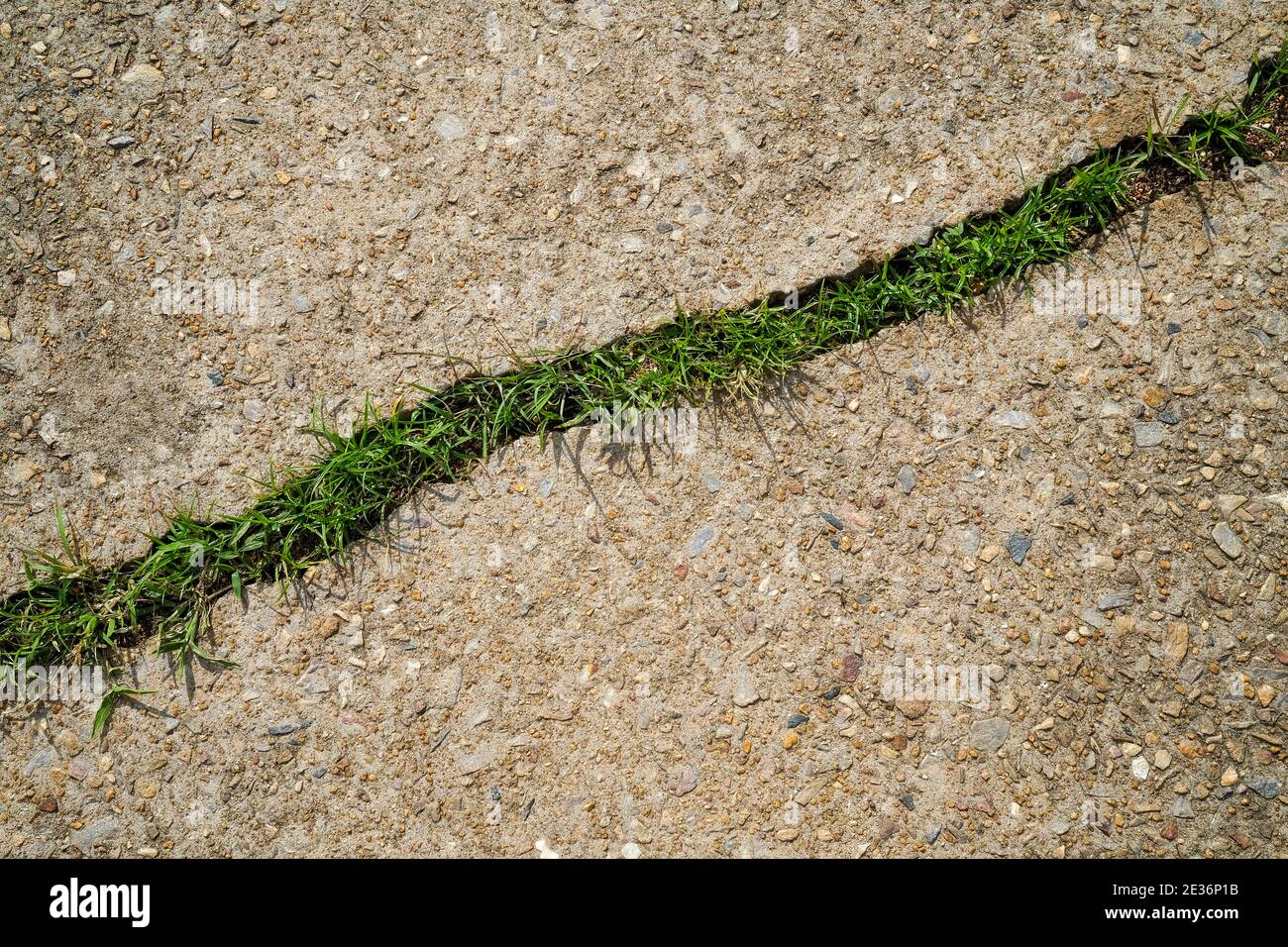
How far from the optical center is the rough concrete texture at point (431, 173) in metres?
2.51

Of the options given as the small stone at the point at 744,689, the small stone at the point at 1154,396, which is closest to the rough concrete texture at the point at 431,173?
the small stone at the point at 1154,396

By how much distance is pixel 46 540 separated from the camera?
248cm

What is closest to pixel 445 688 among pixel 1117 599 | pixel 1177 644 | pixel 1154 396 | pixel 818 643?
pixel 818 643

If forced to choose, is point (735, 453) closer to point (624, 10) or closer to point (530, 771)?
point (530, 771)

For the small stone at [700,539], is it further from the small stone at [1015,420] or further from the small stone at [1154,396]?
the small stone at [1154,396]

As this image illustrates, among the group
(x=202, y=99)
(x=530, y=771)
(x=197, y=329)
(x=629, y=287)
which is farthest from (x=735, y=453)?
(x=202, y=99)

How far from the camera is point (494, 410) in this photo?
2467mm

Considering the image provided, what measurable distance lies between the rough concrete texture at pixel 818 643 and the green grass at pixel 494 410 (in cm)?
9

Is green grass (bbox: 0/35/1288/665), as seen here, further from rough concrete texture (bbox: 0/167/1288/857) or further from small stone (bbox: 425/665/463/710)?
small stone (bbox: 425/665/463/710)

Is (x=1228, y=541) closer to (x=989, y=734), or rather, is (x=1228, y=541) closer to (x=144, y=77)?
(x=989, y=734)

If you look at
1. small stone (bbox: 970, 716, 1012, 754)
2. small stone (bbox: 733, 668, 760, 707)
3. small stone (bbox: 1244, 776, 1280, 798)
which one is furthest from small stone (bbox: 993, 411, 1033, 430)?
small stone (bbox: 1244, 776, 1280, 798)

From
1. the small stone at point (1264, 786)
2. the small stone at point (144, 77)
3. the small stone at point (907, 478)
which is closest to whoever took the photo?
the small stone at point (1264, 786)

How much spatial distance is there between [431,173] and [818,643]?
6.12ft

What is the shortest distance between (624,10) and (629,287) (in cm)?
91
